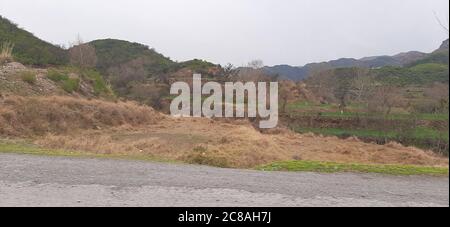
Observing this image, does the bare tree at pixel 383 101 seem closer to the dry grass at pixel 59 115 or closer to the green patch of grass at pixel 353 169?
the dry grass at pixel 59 115

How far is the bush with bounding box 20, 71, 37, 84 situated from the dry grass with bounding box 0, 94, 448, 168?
9.99ft

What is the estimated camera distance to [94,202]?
6172 millimetres

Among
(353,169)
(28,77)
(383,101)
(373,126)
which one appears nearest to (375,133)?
(373,126)

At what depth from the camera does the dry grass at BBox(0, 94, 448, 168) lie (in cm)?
1477

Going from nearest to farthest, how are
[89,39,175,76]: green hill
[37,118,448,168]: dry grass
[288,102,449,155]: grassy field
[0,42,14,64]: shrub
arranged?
[37,118,448,168]: dry grass
[0,42,14,64]: shrub
[288,102,449,155]: grassy field
[89,39,175,76]: green hill

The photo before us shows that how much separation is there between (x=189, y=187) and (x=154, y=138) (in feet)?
40.6

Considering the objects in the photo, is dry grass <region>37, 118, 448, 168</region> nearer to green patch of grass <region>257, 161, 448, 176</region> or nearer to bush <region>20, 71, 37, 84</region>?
green patch of grass <region>257, 161, 448, 176</region>

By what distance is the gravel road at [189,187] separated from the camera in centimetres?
642

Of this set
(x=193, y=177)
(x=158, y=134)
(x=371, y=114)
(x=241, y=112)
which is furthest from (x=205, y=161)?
(x=371, y=114)

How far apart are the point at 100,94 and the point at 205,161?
21306 mm

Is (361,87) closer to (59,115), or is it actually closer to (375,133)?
(375,133)

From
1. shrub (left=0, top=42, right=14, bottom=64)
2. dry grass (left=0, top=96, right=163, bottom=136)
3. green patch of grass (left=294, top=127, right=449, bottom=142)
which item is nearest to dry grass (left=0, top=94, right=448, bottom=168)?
dry grass (left=0, top=96, right=163, bottom=136)
